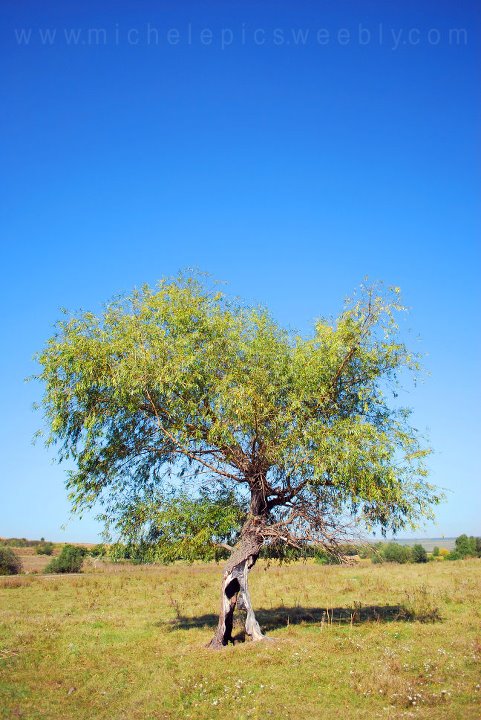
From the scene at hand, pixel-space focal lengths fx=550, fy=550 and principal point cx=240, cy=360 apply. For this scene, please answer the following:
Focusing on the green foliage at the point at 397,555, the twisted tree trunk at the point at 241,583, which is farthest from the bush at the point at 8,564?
the twisted tree trunk at the point at 241,583

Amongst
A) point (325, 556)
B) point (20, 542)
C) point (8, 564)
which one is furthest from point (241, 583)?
point (20, 542)

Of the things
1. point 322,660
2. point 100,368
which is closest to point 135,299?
point 100,368

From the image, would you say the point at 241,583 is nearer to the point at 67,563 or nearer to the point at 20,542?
the point at 67,563

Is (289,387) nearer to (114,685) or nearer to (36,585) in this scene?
(114,685)

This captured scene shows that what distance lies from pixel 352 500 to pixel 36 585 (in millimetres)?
30629

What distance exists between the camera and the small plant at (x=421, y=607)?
23.3 metres

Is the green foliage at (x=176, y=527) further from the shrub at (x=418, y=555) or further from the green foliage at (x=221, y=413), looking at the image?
the shrub at (x=418, y=555)

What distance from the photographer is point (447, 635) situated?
64.4ft

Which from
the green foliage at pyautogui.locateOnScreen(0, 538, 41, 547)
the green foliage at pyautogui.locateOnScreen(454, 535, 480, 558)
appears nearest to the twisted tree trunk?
the green foliage at pyautogui.locateOnScreen(454, 535, 480, 558)

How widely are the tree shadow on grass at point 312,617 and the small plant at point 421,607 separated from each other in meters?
0.13

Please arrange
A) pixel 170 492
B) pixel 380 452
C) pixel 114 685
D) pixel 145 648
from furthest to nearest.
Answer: pixel 170 492, pixel 145 648, pixel 380 452, pixel 114 685

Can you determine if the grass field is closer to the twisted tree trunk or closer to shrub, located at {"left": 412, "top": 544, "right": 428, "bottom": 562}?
the twisted tree trunk

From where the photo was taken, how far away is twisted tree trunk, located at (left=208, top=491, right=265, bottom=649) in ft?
63.1

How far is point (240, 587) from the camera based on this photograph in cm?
1969
